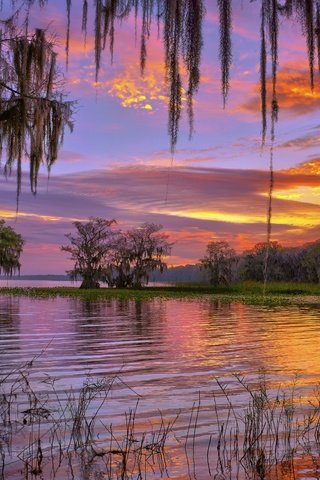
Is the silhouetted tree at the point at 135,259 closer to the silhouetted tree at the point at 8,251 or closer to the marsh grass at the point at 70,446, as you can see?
the silhouetted tree at the point at 8,251

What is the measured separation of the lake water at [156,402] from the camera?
205 inches

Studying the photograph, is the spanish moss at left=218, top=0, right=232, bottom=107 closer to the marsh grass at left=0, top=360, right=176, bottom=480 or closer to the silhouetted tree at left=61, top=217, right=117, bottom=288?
the marsh grass at left=0, top=360, right=176, bottom=480

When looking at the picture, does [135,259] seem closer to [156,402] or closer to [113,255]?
[113,255]

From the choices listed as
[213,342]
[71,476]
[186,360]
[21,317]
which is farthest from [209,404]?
[21,317]

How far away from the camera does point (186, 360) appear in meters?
13.1

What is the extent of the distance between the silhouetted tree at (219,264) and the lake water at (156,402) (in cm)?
6677

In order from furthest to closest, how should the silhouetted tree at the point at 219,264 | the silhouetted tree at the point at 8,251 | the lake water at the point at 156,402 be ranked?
the silhouetted tree at the point at 219,264 → the silhouetted tree at the point at 8,251 → the lake water at the point at 156,402

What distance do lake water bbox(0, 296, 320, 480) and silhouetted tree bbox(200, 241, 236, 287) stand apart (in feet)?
219

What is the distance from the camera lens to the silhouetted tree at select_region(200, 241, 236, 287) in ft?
283

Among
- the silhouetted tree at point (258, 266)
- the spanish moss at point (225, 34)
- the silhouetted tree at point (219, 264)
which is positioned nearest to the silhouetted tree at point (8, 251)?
the silhouetted tree at point (219, 264)

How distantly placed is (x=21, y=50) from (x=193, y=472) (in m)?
6.16

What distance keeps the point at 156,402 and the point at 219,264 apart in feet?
263

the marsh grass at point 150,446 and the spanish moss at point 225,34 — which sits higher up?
the spanish moss at point 225,34

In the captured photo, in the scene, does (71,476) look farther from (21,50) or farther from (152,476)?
(21,50)
